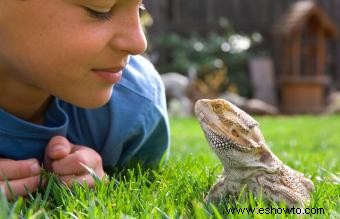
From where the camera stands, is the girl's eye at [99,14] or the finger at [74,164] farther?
the finger at [74,164]

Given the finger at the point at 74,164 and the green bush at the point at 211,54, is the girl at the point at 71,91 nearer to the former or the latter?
the finger at the point at 74,164

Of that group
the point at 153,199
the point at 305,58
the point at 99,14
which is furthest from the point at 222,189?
the point at 305,58

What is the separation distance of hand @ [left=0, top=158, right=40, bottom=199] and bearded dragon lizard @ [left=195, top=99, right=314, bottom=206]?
2.29ft

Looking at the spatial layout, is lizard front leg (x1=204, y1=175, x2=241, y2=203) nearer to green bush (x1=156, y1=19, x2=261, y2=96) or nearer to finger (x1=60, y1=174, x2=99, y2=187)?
finger (x1=60, y1=174, x2=99, y2=187)

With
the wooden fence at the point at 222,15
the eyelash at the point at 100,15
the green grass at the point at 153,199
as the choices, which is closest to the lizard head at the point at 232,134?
the green grass at the point at 153,199

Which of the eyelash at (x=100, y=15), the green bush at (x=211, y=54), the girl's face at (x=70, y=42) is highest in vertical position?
the eyelash at (x=100, y=15)

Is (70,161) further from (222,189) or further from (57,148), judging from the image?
(222,189)

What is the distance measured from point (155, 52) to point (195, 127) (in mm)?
4334

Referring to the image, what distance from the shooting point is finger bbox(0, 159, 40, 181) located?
2.47m

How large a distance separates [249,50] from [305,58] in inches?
47.3

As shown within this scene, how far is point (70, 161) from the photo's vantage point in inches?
100

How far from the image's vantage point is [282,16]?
44.0ft

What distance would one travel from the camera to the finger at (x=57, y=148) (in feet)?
8.46

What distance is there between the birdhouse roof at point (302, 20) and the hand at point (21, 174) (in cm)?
1063
